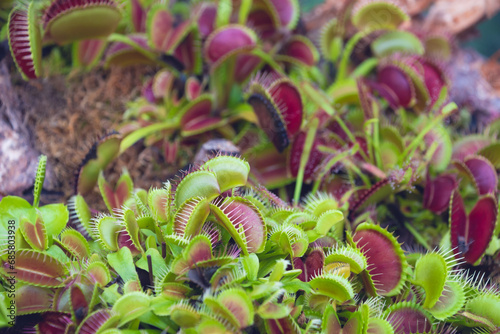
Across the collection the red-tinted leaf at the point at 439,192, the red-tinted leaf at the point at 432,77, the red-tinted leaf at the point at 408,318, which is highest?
the red-tinted leaf at the point at 432,77

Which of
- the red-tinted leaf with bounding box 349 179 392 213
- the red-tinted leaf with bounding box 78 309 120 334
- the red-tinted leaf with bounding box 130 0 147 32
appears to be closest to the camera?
the red-tinted leaf with bounding box 78 309 120 334

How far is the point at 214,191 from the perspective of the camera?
87 centimetres

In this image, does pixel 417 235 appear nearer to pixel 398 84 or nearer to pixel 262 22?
pixel 398 84

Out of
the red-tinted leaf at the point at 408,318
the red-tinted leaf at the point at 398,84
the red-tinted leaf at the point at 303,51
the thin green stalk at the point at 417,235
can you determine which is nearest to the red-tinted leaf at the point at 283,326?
the red-tinted leaf at the point at 408,318

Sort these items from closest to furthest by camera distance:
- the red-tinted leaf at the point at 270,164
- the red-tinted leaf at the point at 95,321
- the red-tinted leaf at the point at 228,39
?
the red-tinted leaf at the point at 95,321
the red-tinted leaf at the point at 270,164
the red-tinted leaf at the point at 228,39

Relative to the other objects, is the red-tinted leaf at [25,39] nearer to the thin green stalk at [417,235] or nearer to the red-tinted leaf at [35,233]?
the red-tinted leaf at [35,233]

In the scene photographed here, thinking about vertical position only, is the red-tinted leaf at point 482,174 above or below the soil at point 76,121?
below

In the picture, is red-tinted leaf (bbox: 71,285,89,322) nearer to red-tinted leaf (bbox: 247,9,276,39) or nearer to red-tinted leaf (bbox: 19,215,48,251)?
red-tinted leaf (bbox: 19,215,48,251)

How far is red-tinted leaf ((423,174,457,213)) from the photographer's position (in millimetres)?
1262

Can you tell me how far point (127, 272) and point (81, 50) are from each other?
1.05 metres

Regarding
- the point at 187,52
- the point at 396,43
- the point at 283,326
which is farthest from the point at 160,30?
the point at 283,326

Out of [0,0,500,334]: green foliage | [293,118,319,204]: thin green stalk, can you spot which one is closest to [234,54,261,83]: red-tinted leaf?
[0,0,500,334]: green foliage

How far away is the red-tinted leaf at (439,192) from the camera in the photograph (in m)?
1.26

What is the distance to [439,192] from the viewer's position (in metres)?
1.28
